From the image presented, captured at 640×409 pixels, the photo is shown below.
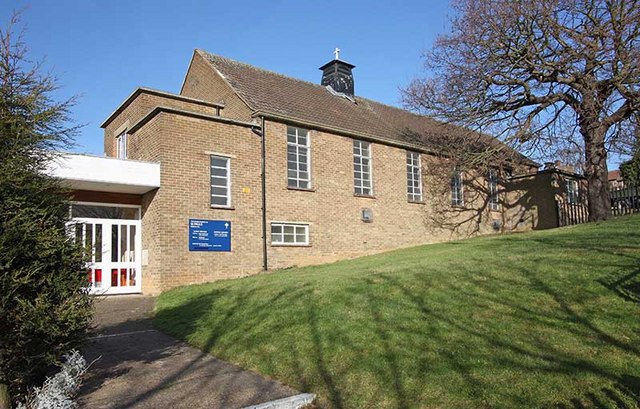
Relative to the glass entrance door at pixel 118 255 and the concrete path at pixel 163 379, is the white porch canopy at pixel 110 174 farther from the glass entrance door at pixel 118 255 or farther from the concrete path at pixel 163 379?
the concrete path at pixel 163 379

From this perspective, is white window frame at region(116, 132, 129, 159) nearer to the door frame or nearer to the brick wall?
the brick wall

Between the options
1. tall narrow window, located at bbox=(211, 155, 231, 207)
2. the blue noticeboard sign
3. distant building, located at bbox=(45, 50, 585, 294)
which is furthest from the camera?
tall narrow window, located at bbox=(211, 155, 231, 207)

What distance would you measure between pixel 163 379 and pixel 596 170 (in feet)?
60.6

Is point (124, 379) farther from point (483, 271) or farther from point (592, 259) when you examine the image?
point (592, 259)

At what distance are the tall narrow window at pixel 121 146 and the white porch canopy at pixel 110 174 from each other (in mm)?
3719

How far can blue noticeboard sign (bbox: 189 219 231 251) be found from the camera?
15.2 m

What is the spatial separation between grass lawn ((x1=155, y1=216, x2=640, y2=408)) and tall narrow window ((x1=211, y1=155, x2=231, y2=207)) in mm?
5496

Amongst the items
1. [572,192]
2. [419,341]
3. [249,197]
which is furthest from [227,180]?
[572,192]

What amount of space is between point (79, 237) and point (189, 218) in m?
9.80

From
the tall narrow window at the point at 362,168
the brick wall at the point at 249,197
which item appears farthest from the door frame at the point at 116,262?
the tall narrow window at the point at 362,168

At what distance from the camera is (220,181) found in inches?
640

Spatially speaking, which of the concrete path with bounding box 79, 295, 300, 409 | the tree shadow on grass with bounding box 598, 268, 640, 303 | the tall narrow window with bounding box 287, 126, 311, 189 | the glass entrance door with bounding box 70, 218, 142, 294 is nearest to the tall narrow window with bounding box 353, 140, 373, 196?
the tall narrow window with bounding box 287, 126, 311, 189

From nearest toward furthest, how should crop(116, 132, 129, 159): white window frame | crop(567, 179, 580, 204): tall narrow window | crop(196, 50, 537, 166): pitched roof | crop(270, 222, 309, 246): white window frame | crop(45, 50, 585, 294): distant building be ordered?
crop(45, 50, 585, 294): distant building, crop(270, 222, 309, 246): white window frame, crop(116, 132, 129, 159): white window frame, crop(196, 50, 537, 166): pitched roof, crop(567, 179, 580, 204): tall narrow window

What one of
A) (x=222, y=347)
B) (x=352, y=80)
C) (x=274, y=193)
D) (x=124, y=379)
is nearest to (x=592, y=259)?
(x=222, y=347)
